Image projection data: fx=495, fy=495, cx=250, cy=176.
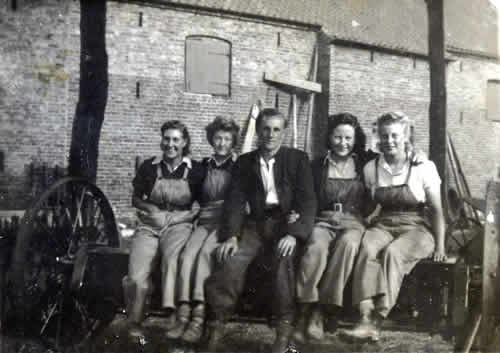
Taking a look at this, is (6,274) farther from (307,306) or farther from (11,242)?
(307,306)

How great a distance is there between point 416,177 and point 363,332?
128cm

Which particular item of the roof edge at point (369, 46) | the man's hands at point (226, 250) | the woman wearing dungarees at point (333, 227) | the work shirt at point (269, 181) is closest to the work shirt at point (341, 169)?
the woman wearing dungarees at point (333, 227)

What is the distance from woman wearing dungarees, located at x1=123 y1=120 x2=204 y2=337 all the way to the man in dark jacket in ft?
1.24

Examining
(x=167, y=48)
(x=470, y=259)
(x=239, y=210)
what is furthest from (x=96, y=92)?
(x=470, y=259)

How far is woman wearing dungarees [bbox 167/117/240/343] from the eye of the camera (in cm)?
355

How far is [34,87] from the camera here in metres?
6.28

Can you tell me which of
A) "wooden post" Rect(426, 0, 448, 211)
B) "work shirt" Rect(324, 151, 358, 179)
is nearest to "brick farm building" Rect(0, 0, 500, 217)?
"wooden post" Rect(426, 0, 448, 211)

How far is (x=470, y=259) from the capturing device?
142 inches

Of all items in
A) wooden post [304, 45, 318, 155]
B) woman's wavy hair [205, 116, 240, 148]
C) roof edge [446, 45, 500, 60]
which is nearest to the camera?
woman's wavy hair [205, 116, 240, 148]

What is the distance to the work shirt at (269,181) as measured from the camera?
13.1 feet

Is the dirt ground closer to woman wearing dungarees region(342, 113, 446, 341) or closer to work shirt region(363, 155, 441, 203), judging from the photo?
woman wearing dungarees region(342, 113, 446, 341)

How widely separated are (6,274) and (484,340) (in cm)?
350

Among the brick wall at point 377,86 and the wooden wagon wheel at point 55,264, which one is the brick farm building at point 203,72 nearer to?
the brick wall at point 377,86

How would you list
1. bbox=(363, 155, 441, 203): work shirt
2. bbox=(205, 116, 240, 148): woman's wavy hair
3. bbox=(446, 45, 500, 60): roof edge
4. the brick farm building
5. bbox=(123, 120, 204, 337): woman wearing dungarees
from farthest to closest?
the brick farm building < bbox=(446, 45, 500, 60): roof edge < bbox=(205, 116, 240, 148): woman's wavy hair < bbox=(363, 155, 441, 203): work shirt < bbox=(123, 120, 204, 337): woman wearing dungarees
